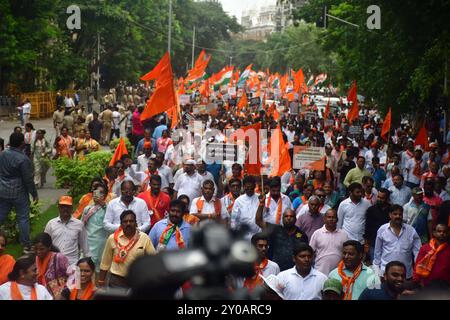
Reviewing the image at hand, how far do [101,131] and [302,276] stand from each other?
64.5ft

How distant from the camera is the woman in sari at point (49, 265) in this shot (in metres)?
6.92

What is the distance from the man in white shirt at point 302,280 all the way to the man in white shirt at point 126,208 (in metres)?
2.70

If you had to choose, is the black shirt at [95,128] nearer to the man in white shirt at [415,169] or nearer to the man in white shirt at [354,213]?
the man in white shirt at [415,169]

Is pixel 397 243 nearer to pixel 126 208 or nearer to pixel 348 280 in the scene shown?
pixel 348 280

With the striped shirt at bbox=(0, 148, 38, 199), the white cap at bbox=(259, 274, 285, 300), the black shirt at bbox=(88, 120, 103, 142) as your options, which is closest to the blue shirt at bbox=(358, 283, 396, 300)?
the white cap at bbox=(259, 274, 285, 300)

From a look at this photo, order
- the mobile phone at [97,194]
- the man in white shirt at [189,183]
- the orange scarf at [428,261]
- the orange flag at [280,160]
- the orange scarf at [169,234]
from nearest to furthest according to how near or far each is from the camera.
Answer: the orange scarf at [428,261]
the orange scarf at [169,234]
the mobile phone at [97,194]
the man in white shirt at [189,183]
the orange flag at [280,160]

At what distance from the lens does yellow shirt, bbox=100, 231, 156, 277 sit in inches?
286

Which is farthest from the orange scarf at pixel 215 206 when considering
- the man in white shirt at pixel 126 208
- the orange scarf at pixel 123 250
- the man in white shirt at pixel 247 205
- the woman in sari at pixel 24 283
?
the woman in sari at pixel 24 283

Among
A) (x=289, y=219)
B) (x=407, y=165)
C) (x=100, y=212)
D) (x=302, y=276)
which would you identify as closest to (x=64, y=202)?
(x=100, y=212)

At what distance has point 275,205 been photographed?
378 inches

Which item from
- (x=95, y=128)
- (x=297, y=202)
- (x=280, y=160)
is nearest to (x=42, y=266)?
(x=297, y=202)

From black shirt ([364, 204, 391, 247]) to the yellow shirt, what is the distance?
3.09m

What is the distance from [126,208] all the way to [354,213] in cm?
261

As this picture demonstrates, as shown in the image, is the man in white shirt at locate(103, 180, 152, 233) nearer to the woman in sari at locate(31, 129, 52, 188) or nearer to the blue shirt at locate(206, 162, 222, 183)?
the blue shirt at locate(206, 162, 222, 183)
